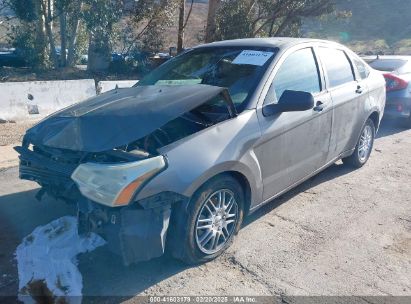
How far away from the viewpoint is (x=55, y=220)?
13.6 ft

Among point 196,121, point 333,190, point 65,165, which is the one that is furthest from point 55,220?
point 333,190

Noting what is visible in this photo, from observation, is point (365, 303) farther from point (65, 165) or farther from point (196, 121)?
point (65, 165)

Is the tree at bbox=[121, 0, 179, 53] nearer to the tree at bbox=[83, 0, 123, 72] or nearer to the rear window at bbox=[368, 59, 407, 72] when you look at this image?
the tree at bbox=[83, 0, 123, 72]

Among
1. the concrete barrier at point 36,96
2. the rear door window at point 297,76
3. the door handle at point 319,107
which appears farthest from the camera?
the concrete barrier at point 36,96

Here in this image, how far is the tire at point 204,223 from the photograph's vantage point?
321cm

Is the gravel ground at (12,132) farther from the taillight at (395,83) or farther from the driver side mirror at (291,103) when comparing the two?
the taillight at (395,83)

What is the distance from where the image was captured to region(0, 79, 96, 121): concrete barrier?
7.76m

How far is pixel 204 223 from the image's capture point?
11.2ft

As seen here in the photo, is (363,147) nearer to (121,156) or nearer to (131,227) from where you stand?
(121,156)

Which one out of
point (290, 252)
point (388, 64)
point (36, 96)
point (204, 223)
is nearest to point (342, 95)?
point (290, 252)

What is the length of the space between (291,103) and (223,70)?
875mm

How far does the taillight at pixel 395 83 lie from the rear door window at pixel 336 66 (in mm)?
3428

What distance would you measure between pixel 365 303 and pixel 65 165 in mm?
2497

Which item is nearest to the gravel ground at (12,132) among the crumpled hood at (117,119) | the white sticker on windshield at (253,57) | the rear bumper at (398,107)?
the crumpled hood at (117,119)
